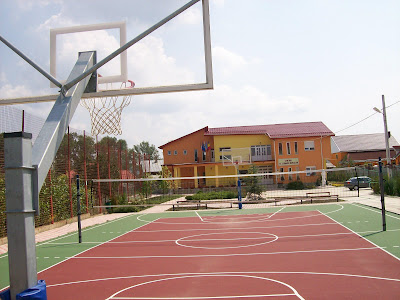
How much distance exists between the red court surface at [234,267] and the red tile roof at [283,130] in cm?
3399

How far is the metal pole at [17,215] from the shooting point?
3906 millimetres

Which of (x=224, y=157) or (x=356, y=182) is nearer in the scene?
(x=356, y=182)

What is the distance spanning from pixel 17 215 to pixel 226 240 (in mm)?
8638

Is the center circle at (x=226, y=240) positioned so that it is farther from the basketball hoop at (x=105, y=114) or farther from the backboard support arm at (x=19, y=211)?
the backboard support arm at (x=19, y=211)

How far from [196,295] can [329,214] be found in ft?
40.5

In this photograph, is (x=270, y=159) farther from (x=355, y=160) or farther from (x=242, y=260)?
(x=242, y=260)

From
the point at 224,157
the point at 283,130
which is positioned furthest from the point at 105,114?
the point at 283,130

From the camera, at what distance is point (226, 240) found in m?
11.9

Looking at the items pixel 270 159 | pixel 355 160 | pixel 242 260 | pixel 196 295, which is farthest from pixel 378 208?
pixel 355 160

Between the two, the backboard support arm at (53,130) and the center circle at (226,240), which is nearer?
the backboard support arm at (53,130)

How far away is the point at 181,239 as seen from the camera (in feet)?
41.6

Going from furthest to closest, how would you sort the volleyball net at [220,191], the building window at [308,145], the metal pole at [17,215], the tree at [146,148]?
the tree at [146,148] → the building window at [308,145] → the volleyball net at [220,191] → the metal pole at [17,215]

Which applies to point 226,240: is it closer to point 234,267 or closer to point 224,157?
point 234,267

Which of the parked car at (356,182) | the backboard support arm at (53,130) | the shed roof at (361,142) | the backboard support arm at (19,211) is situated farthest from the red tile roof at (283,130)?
the backboard support arm at (19,211)
